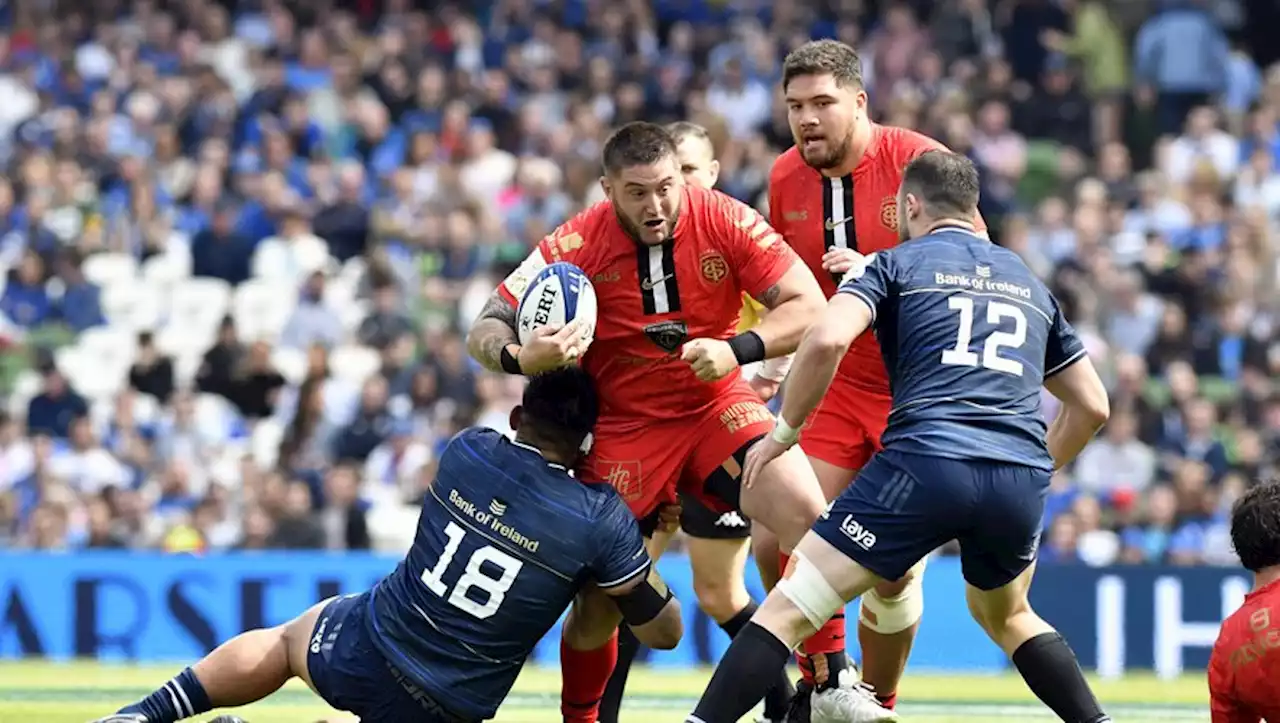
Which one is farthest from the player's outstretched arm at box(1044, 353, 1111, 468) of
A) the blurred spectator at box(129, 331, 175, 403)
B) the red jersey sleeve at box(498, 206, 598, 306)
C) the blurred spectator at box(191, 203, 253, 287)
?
the blurred spectator at box(191, 203, 253, 287)

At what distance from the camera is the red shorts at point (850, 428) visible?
9.43 meters

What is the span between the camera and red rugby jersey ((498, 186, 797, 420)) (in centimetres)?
891

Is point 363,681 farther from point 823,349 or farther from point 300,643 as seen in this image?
point 823,349

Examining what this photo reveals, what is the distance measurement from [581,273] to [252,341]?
34.8 ft

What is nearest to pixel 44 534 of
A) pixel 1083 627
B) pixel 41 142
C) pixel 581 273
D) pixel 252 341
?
pixel 252 341

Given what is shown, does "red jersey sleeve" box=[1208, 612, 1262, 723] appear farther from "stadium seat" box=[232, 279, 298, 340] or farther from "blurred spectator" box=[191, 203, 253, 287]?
"blurred spectator" box=[191, 203, 253, 287]

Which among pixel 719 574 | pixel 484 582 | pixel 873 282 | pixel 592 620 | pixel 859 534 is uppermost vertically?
pixel 873 282

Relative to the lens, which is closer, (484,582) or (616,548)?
(484,582)

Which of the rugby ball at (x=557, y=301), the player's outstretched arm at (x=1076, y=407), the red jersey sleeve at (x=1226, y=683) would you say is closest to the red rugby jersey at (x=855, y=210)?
the player's outstretched arm at (x=1076, y=407)

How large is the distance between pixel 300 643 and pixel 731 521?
2.52 metres

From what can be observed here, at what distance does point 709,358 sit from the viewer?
8406mm

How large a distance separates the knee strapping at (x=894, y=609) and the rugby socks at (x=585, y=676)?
122 cm

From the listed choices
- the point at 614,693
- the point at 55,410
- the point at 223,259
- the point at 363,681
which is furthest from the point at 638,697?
the point at 223,259

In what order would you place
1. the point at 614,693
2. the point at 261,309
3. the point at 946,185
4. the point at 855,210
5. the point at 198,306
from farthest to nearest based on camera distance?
the point at 198,306 → the point at 261,309 → the point at 614,693 → the point at 855,210 → the point at 946,185
